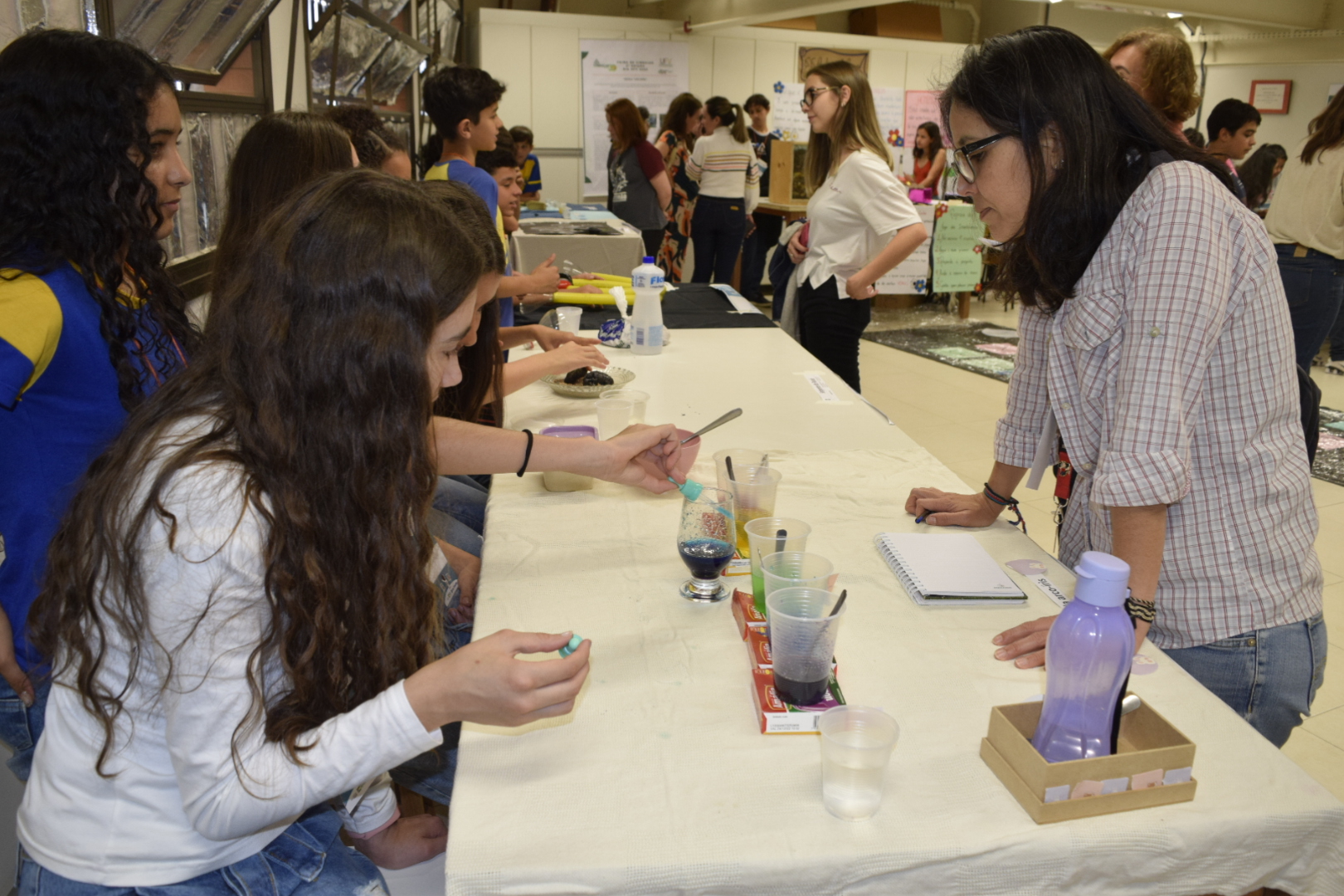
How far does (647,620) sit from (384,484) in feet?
1.37

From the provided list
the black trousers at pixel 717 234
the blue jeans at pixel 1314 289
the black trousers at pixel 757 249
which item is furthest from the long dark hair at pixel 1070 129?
the black trousers at pixel 757 249

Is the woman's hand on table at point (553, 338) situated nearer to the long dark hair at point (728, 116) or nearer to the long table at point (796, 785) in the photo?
the long table at point (796, 785)

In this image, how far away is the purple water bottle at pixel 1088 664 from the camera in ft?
2.72

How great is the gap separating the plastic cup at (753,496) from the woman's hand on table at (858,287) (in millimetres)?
1949

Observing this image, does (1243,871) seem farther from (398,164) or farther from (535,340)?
(398,164)

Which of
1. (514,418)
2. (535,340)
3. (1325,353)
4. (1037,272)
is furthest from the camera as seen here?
(1325,353)

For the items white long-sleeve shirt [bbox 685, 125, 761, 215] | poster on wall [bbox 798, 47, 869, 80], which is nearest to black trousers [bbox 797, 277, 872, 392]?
white long-sleeve shirt [bbox 685, 125, 761, 215]

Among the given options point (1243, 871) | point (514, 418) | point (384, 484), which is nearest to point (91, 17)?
point (514, 418)

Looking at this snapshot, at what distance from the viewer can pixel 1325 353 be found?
6.27m

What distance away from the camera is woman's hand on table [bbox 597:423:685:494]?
1.56 meters

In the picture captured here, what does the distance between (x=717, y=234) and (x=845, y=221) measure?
3.83m

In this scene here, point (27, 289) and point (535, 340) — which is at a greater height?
point (27, 289)

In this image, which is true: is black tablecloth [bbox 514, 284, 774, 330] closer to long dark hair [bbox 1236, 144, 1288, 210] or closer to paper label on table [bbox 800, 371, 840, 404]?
paper label on table [bbox 800, 371, 840, 404]

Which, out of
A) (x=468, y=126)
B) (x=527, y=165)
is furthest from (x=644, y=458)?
(x=527, y=165)
